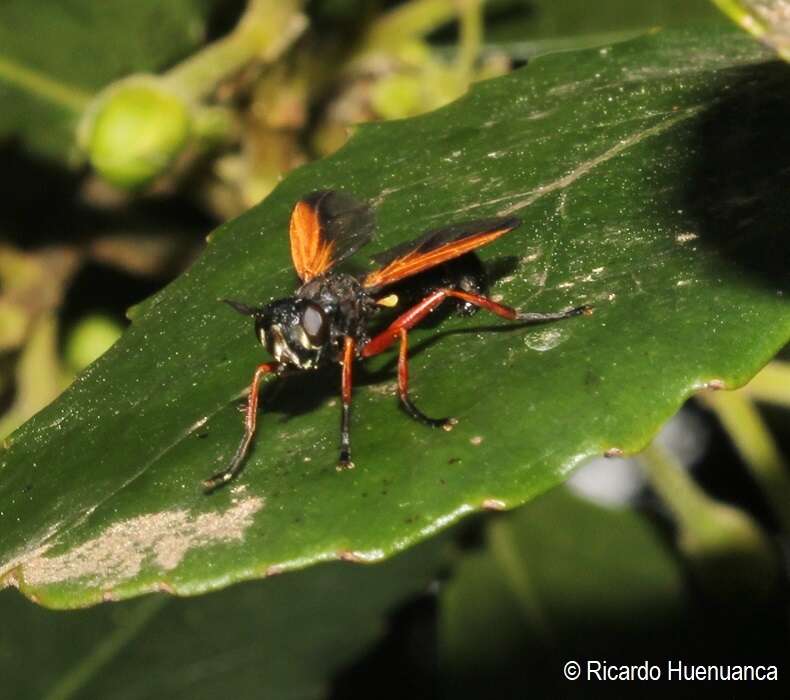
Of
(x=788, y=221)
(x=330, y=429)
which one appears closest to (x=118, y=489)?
(x=330, y=429)

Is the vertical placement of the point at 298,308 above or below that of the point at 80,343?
above

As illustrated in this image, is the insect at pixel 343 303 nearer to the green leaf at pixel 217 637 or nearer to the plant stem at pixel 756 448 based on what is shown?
the plant stem at pixel 756 448

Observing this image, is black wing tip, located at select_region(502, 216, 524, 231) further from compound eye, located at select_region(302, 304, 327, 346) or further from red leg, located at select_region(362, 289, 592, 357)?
compound eye, located at select_region(302, 304, 327, 346)

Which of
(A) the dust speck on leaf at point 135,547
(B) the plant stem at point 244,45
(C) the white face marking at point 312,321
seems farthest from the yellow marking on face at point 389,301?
(B) the plant stem at point 244,45

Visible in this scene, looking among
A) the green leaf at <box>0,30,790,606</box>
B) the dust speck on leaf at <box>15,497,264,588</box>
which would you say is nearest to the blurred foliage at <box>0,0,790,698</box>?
the green leaf at <box>0,30,790,606</box>

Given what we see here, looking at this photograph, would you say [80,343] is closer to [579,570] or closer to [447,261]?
[447,261]

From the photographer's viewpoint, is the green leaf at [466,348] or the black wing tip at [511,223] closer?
the green leaf at [466,348]
